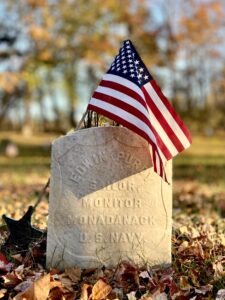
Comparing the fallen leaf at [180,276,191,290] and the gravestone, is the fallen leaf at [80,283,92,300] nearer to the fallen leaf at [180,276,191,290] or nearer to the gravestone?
the gravestone

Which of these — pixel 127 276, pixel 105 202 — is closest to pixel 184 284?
pixel 127 276

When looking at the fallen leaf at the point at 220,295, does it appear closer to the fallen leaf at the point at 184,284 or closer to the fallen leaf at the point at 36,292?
the fallen leaf at the point at 184,284

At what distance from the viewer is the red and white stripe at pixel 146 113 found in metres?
4.32

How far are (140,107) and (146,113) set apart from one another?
7 centimetres

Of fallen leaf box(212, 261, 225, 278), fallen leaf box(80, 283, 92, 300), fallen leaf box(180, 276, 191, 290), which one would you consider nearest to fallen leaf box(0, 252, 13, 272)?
fallen leaf box(80, 283, 92, 300)

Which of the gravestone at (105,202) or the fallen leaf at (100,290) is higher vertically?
the gravestone at (105,202)

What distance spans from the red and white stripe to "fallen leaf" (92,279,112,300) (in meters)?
0.97

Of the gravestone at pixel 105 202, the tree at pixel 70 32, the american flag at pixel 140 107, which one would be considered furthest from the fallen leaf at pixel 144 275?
the tree at pixel 70 32

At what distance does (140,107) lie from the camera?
171 inches

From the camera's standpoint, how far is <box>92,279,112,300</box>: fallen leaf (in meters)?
3.79

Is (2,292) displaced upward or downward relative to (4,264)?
downward

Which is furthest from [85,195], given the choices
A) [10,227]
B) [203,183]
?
[203,183]

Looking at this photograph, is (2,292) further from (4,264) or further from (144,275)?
(144,275)

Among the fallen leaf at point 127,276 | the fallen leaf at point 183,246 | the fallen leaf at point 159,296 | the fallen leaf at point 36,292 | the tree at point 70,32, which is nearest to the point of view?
the fallen leaf at point 36,292
